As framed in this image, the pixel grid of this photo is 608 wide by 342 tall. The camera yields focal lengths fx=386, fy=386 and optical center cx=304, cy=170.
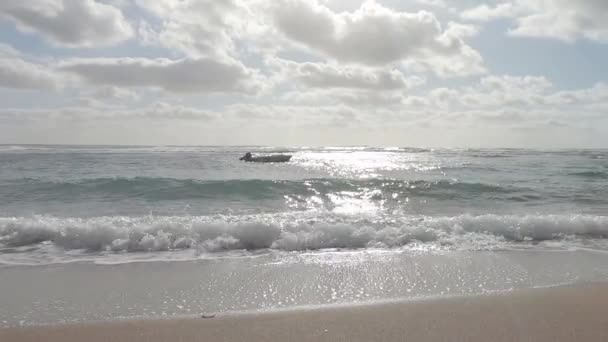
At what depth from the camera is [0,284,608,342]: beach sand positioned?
10.8 feet

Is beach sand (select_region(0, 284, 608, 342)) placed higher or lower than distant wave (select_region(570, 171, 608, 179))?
lower

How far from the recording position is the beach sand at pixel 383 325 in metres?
3.28

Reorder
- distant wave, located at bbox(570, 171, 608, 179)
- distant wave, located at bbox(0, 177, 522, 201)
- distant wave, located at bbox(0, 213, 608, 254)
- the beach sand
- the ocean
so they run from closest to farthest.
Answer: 1. the beach sand
2. the ocean
3. distant wave, located at bbox(0, 213, 608, 254)
4. distant wave, located at bbox(0, 177, 522, 201)
5. distant wave, located at bbox(570, 171, 608, 179)

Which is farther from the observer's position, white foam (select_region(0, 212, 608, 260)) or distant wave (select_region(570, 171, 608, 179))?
distant wave (select_region(570, 171, 608, 179))

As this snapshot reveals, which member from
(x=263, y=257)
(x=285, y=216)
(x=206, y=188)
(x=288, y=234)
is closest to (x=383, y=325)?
(x=263, y=257)

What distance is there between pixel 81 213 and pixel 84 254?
→ 192 inches

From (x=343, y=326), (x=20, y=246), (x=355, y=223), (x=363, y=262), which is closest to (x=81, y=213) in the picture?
(x=20, y=246)

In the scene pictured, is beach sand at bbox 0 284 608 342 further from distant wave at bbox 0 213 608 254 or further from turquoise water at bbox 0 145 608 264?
distant wave at bbox 0 213 608 254

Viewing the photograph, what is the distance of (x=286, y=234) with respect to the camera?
7.16 metres

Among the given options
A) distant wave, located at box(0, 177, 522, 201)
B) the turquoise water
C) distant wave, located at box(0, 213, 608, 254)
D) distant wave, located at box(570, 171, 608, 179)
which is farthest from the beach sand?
distant wave, located at box(570, 171, 608, 179)

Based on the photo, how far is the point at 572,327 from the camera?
11.2 ft

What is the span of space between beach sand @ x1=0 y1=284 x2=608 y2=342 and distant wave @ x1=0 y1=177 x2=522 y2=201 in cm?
988

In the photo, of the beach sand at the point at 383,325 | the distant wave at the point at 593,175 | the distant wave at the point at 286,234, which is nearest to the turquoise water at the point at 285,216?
the distant wave at the point at 286,234

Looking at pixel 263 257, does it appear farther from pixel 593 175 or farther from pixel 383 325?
pixel 593 175
